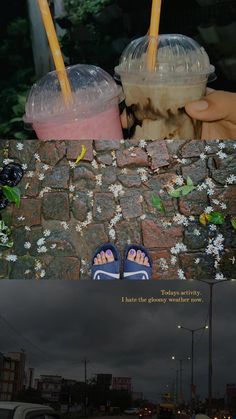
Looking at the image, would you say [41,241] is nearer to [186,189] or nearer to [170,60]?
[186,189]

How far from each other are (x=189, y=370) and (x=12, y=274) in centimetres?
131

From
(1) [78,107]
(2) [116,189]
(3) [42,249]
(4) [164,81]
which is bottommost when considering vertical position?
(3) [42,249]

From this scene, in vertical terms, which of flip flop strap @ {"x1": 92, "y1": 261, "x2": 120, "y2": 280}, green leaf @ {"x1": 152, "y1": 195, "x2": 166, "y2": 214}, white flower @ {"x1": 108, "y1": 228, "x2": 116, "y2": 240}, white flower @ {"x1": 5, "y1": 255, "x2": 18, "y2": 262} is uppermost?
green leaf @ {"x1": 152, "y1": 195, "x2": 166, "y2": 214}

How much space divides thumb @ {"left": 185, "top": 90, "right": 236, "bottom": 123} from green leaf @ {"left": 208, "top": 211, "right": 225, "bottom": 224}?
1.70 feet

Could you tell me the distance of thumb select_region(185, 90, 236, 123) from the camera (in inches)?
142

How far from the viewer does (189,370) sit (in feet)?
9.33

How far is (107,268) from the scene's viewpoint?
3.61 meters

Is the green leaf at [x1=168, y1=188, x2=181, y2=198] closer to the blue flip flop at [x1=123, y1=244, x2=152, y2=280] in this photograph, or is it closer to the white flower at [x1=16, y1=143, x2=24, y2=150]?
the blue flip flop at [x1=123, y1=244, x2=152, y2=280]

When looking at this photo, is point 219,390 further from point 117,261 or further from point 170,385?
point 117,261

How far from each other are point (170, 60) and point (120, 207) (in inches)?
33.4

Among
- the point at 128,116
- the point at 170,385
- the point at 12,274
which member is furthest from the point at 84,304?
the point at 128,116

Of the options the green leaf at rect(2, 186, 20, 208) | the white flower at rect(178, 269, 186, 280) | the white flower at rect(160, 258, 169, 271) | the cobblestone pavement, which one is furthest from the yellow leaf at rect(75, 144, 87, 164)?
the white flower at rect(178, 269, 186, 280)

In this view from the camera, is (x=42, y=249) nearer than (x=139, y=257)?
No

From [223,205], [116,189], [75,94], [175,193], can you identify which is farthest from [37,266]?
[223,205]
